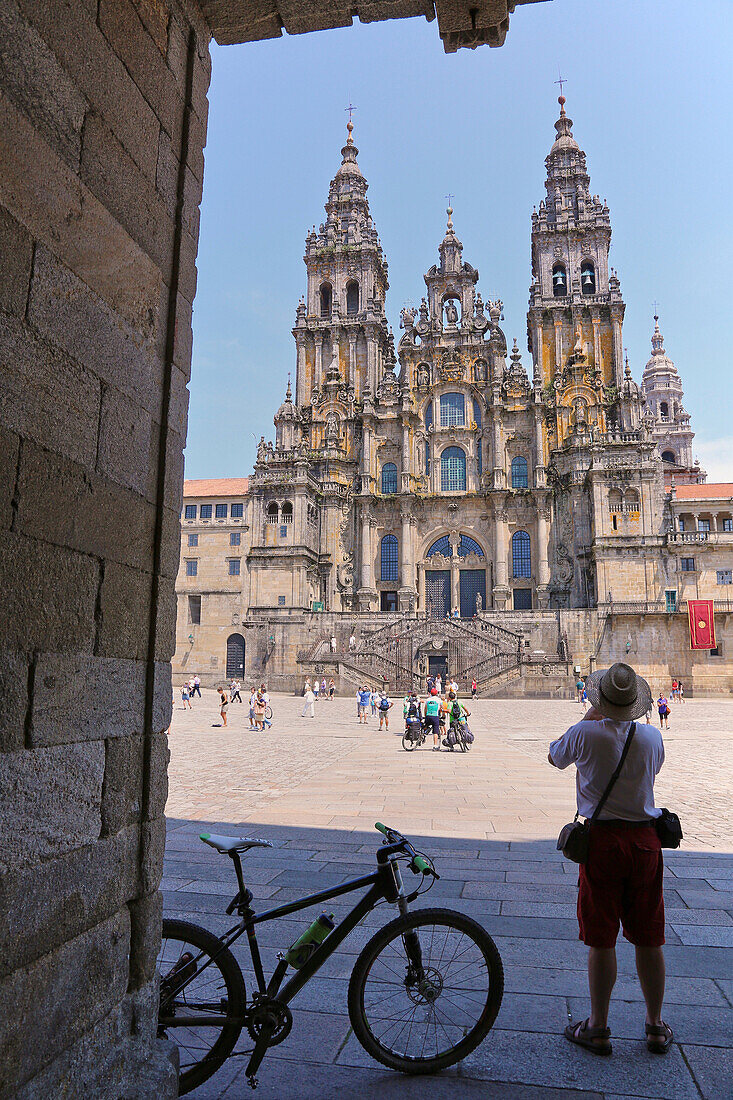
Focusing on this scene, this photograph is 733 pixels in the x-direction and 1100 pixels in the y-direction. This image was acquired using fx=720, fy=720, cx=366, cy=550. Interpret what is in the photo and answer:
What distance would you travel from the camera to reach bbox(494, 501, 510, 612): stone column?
48969 mm

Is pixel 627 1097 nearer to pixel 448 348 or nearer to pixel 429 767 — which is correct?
pixel 429 767

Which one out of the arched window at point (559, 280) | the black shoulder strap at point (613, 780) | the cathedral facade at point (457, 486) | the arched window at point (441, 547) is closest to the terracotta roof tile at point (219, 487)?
the cathedral facade at point (457, 486)

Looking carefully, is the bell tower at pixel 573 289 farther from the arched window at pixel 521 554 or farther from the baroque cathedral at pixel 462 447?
the arched window at pixel 521 554

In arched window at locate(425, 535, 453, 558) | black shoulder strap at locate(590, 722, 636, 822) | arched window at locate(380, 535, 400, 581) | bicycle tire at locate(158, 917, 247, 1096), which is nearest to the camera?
bicycle tire at locate(158, 917, 247, 1096)

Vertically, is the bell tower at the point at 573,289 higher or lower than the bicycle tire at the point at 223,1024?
higher

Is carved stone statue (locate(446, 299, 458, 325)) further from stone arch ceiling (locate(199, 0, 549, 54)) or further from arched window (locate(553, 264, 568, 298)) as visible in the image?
stone arch ceiling (locate(199, 0, 549, 54))

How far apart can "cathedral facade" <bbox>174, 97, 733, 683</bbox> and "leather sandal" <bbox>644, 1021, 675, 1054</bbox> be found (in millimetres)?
40466

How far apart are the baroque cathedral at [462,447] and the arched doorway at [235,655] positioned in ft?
11.8

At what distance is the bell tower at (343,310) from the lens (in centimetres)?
5644

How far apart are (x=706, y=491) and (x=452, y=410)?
61.5ft

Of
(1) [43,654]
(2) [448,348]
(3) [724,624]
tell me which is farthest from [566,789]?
(2) [448,348]

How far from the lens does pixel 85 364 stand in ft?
9.48

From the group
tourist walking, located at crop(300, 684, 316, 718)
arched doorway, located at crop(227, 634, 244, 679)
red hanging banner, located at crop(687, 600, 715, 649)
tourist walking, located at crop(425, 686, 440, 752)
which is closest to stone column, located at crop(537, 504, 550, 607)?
red hanging banner, located at crop(687, 600, 715, 649)

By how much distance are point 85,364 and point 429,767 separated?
40.3 ft
